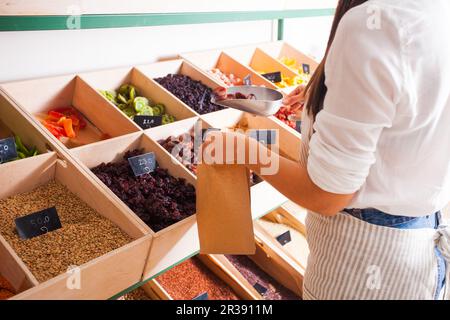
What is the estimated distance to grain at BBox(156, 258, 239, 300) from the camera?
2.20m

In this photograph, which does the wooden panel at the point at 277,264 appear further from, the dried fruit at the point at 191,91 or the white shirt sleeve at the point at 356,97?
the white shirt sleeve at the point at 356,97

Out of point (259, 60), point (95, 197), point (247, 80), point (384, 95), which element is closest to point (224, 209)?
point (95, 197)

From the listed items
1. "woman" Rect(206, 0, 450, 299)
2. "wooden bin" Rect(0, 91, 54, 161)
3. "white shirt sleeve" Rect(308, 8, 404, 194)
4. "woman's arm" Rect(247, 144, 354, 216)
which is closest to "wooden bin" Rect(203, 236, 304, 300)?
"woman" Rect(206, 0, 450, 299)

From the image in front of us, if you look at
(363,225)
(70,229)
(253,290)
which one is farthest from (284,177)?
(253,290)

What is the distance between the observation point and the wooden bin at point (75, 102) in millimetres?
1876

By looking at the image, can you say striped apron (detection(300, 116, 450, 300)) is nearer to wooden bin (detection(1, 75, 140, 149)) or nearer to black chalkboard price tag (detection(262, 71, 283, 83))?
wooden bin (detection(1, 75, 140, 149))

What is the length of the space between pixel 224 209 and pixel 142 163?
1.90 feet

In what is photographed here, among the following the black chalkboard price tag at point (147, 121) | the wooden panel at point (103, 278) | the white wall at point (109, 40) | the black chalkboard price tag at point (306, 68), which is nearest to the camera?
the wooden panel at point (103, 278)

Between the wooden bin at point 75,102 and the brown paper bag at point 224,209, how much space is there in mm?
737

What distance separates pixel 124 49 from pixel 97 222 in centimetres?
126

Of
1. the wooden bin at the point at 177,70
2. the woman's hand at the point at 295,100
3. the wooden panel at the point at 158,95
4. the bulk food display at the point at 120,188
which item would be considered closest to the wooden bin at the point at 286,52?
the bulk food display at the point at 120,188

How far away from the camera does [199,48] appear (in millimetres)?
2787

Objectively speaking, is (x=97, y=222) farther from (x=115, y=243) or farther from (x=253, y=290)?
(x=253, y=290)

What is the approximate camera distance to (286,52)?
3277mm
